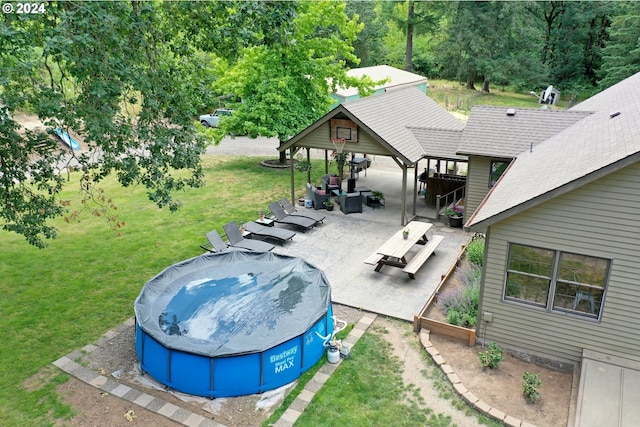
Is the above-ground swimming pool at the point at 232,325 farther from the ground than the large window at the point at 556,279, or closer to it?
closer to it

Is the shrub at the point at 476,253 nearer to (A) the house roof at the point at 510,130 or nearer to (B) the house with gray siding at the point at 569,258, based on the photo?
(B) the house with gray siding at the point at 569,258

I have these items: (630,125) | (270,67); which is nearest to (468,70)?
(270,67)

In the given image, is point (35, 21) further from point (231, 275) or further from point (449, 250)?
point (449, 250)

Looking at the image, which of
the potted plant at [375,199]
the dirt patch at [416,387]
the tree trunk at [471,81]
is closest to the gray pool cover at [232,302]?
the dirt patch at [416,387]

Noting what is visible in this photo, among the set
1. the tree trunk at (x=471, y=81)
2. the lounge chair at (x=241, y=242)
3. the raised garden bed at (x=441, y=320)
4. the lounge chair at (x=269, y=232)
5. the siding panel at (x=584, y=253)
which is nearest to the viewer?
the siding panel at (x=584, y=253)

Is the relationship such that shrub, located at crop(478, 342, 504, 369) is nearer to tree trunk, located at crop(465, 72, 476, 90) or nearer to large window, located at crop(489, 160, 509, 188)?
large window, located at crop(489, 160, 509, 188)

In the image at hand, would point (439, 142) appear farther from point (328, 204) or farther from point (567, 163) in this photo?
point (567, 163)
